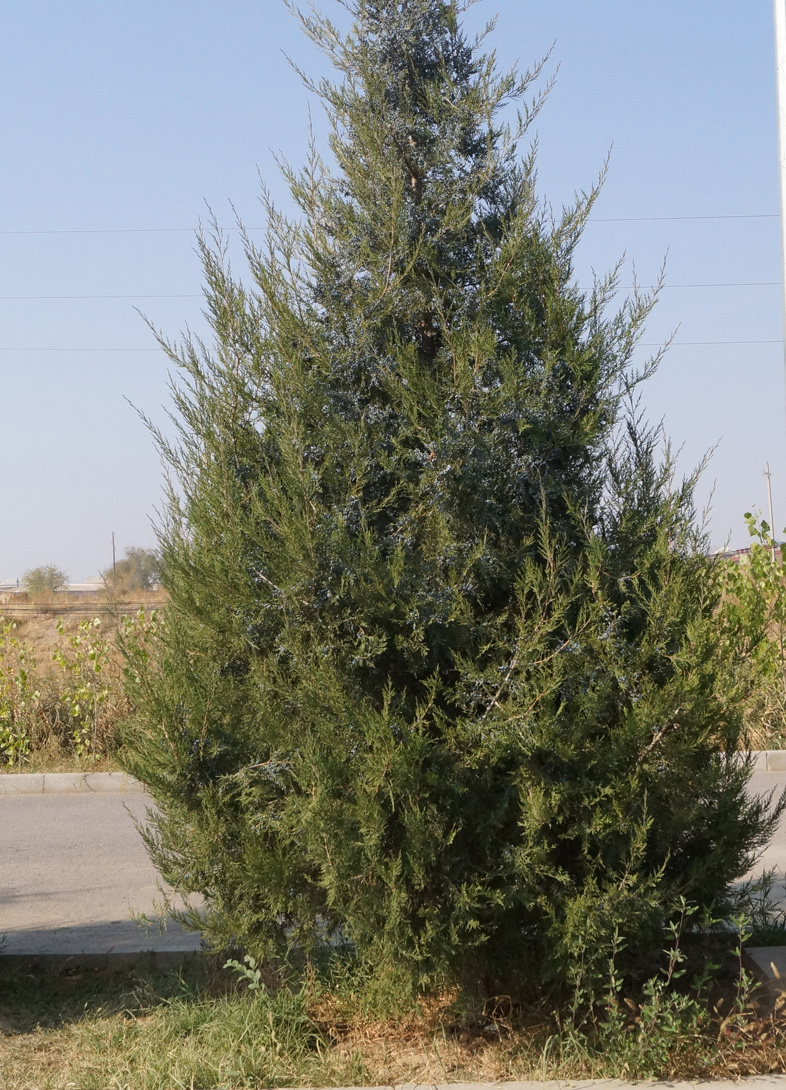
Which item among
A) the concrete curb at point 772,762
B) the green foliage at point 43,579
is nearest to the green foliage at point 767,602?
the concrete curb at point 772,762

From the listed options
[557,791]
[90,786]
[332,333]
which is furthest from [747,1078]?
[90,786]

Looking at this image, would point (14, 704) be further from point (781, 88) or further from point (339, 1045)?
point (781, 88)

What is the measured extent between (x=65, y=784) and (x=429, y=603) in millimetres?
7503

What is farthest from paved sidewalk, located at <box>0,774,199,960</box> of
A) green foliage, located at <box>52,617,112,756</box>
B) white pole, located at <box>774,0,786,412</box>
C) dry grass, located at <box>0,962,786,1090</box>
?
white pole, located at <box>774,0,786,412</box>

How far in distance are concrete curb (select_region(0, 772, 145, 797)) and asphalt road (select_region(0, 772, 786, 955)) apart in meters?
0.11

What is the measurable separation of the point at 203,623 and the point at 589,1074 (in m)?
2.06

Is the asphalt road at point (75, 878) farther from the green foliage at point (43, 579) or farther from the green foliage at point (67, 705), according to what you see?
the green foliage at point (43, 579)

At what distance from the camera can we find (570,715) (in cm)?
329

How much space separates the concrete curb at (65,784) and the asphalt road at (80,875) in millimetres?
112

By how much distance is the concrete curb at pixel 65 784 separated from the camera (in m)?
9.66

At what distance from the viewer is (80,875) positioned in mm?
6879

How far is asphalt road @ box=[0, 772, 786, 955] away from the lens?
17.1 ft

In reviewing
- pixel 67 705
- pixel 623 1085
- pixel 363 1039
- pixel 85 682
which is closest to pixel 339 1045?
pixel 363 1039

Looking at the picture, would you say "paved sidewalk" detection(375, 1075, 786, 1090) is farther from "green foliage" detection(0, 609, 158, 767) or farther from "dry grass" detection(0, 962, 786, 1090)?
"green foliage" detection(0, 609, 158, 767)
